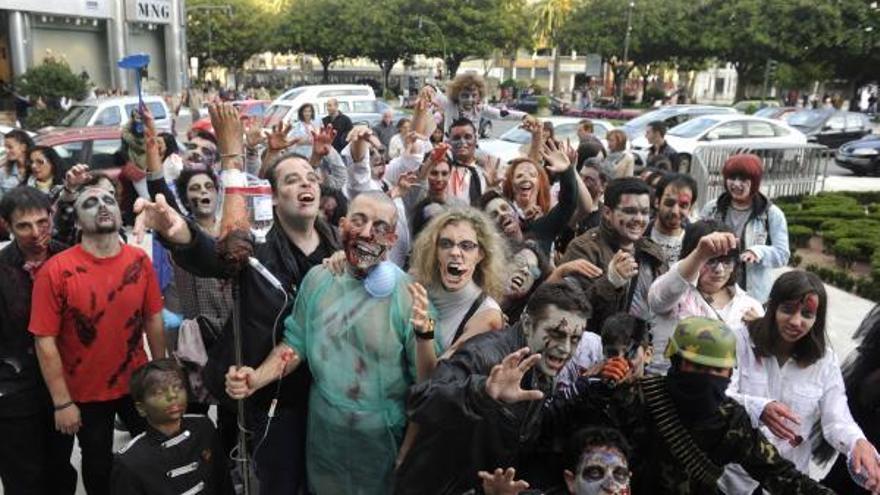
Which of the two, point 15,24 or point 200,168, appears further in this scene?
point 15,24

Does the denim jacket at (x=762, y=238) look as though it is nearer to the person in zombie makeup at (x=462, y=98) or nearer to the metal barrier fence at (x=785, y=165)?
the person in zombie makeup at (x=462, y=98)

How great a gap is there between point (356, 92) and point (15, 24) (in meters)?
18.1

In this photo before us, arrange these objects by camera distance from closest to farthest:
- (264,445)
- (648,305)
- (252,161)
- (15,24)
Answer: (264,445) < (648,305) < (252,161) < (15,24)

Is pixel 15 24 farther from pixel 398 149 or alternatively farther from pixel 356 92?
pixel 398 149

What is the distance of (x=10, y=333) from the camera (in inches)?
134

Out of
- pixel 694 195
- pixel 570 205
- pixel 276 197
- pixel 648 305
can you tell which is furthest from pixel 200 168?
pixel 694 195

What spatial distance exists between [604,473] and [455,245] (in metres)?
1.05

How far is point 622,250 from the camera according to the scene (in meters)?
3.97

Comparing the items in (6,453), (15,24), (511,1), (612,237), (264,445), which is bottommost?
(6,453)

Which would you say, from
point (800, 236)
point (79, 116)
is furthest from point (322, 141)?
point (79, 116)

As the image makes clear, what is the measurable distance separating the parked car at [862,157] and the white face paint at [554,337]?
19.7 metres

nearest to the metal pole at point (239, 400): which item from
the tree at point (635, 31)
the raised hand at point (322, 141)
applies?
the raised hand at point (322, 141)

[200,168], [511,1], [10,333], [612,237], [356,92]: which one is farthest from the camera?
[511,1]

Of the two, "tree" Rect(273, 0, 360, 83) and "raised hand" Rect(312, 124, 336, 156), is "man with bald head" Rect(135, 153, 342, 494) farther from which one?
"tree" Rect(273, 0, 360, 83)
